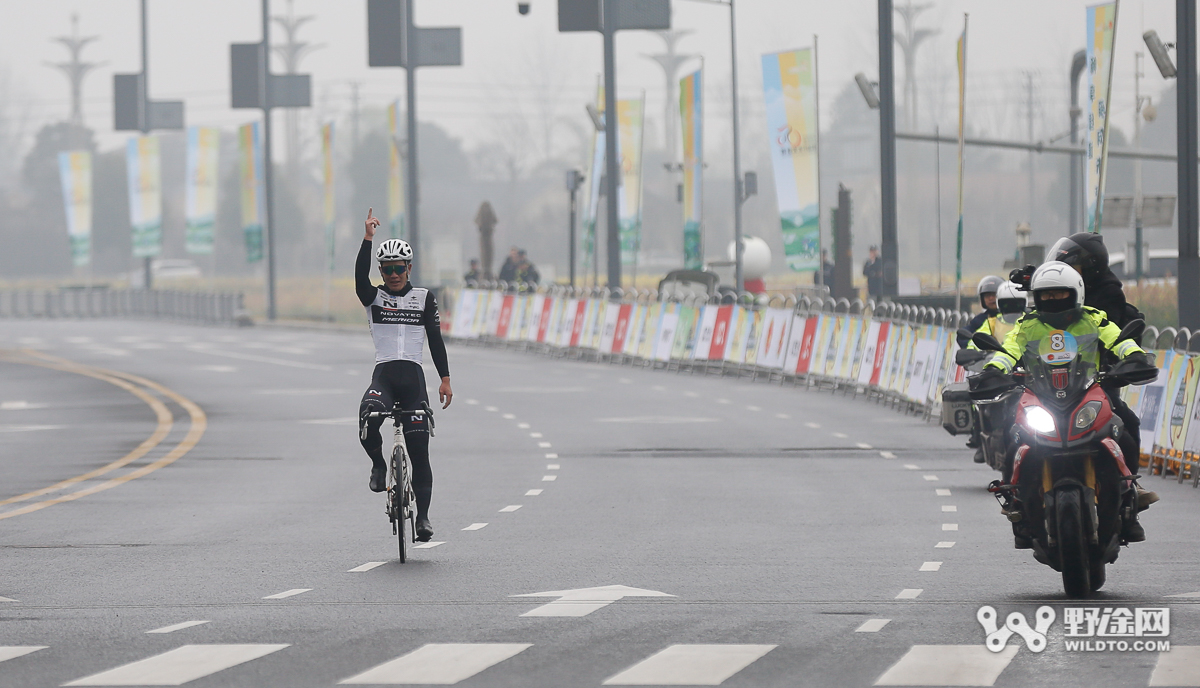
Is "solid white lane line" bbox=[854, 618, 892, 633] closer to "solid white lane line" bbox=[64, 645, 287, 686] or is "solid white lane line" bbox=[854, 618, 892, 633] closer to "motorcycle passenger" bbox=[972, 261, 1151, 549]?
"motorcycle passenger" bbox=[972, 261, 1151, 549]

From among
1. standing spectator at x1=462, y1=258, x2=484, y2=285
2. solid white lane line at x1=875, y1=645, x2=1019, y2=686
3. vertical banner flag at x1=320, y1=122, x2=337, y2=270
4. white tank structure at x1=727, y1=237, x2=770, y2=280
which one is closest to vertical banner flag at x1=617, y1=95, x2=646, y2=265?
standing spectator at x1=462, y1=258, x2=484, y2=285

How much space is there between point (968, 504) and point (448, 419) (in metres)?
10.4

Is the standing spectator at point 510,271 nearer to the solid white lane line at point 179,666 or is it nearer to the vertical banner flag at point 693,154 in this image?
the vertical banner flag at point 693,154

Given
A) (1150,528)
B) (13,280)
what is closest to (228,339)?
(1150,528)

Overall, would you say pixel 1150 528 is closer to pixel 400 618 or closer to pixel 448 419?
pixel 400 618

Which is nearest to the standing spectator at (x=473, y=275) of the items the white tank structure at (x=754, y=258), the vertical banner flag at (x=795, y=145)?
the vertical banner flag at (x=795, y=145)

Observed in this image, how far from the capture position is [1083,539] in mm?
9719

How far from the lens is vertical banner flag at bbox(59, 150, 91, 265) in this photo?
70.0m

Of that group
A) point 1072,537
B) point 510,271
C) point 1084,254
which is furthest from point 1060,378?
point 510,271

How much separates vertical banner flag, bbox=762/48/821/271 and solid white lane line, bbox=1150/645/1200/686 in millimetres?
28165

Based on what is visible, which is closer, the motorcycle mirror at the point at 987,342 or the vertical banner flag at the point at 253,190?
the motorcycle mirror at the point at 987,342

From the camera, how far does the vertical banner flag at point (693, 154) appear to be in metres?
43.9

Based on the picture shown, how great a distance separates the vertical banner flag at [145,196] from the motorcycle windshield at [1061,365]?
60.6m

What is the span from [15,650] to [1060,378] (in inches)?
202
